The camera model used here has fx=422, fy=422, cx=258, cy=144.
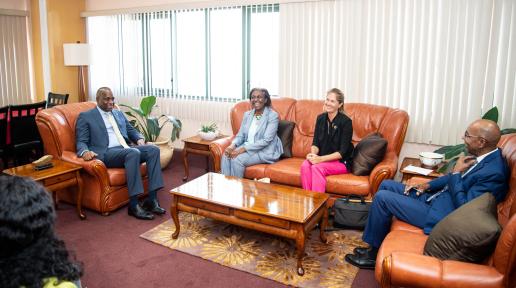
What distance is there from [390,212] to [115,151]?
2.52 m

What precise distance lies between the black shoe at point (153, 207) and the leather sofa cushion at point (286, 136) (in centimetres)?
136

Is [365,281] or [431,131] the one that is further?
[431,131]

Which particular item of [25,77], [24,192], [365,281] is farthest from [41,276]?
[25,77]

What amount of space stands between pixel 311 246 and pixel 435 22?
2.55m

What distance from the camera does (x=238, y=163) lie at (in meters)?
4.10

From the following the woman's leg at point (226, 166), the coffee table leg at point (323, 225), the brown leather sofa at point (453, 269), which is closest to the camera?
the brown leather sofa at point (453, 269)

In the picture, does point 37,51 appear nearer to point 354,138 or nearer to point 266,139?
point 266,139

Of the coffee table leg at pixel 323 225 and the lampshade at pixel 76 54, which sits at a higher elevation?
the lampshade at pixel 76 54

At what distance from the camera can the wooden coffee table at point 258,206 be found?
280 cm

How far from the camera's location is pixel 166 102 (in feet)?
20.0

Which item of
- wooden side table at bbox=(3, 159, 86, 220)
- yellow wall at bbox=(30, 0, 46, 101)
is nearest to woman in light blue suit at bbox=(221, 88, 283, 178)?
wooden side table at bbox=(3, 159, 86, 220)

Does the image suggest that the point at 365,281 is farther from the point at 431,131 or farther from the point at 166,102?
the point at 166,102

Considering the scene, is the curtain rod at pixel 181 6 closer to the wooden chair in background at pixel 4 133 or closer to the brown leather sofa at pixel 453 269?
the wooden chair in background at pixel 4 133

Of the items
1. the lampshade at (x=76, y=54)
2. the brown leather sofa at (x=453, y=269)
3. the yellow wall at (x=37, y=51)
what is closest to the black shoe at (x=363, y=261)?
the brown leather sofa at (x=453, y=269)
